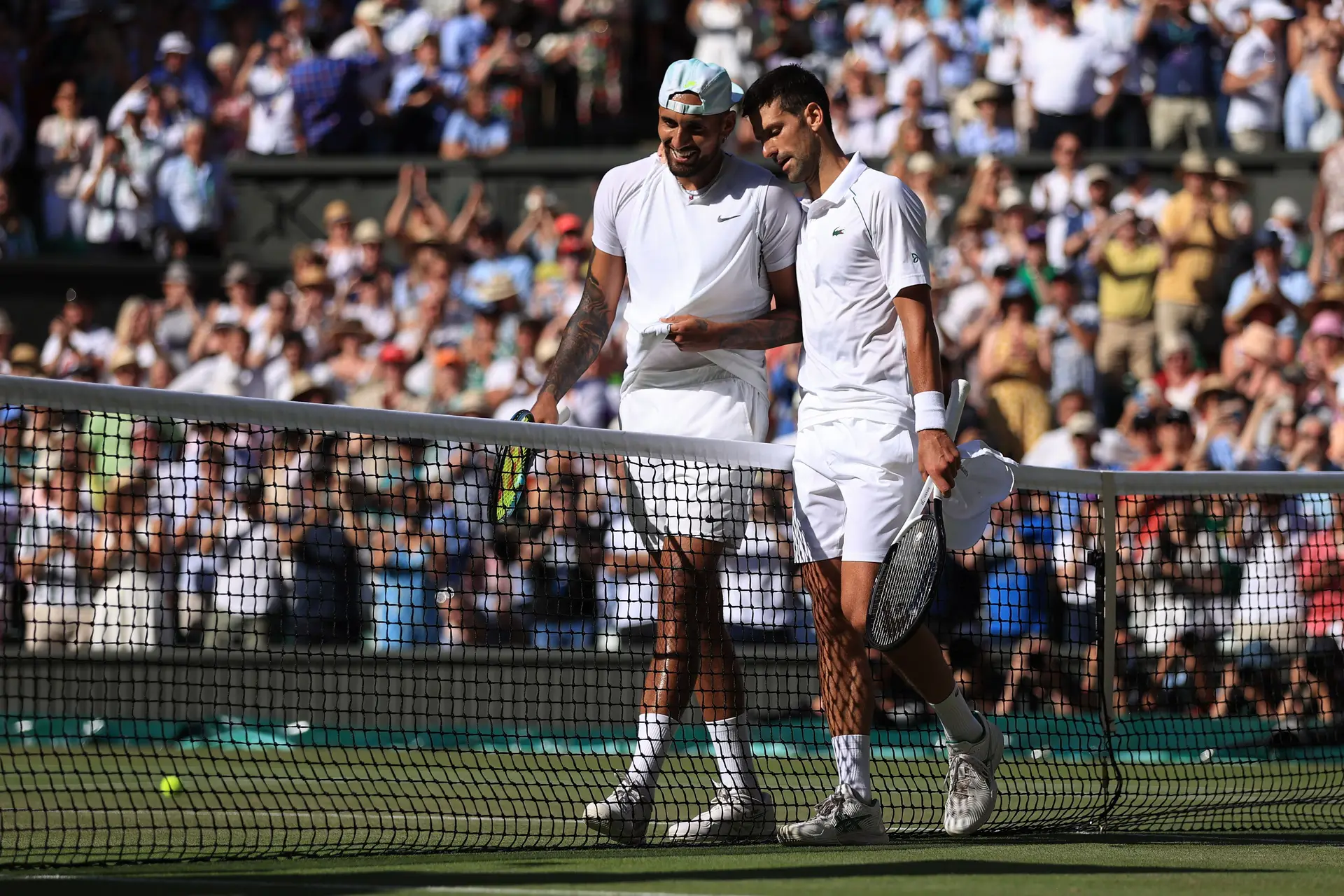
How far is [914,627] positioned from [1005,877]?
860 mm

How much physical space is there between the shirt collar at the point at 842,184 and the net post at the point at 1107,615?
5.16 feet

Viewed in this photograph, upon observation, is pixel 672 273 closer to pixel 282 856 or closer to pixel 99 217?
pixel 282 856

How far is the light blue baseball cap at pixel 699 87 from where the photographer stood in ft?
22.6

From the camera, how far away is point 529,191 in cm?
1809

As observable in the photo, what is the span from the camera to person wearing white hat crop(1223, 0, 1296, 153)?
52.4 ft

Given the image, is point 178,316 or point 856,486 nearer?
point 856,486

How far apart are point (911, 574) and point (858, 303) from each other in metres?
0.95

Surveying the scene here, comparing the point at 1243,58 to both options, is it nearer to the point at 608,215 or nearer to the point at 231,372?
the point at 231,372

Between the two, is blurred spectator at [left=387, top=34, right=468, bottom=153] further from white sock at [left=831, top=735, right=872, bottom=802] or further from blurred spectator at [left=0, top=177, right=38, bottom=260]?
white sock at [left=831, top=735, right=872, bottom=802]

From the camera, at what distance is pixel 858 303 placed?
6.75 metres

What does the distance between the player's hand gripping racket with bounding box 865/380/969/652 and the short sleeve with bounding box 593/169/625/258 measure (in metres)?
1.42

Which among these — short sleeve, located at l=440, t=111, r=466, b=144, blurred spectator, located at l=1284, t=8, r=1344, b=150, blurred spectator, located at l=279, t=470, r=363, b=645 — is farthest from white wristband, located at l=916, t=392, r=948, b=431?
short sleeve, located at l=440, t=111, r=466, b=144

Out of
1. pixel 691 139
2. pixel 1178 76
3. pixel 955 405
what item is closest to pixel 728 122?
pixel 691 139

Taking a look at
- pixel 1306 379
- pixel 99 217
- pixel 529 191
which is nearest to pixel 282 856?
pixel 1306 379
